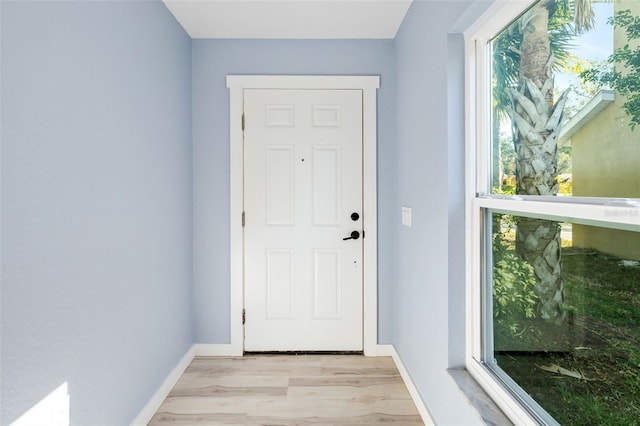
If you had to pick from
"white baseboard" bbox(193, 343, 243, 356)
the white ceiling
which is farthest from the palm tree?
"white baseboard" bbox(193, 343, 243, 356)

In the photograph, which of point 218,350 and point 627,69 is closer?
point 627,69

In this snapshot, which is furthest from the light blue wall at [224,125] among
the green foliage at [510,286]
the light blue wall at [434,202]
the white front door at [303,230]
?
the green foliage at [510,286]

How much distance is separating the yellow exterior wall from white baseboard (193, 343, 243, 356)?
2494 millimetres

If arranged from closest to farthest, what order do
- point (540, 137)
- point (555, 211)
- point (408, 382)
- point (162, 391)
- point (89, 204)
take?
point (555, 211) → point (540, 137) → point (89, 204) → point (162, 391) → point (408, 382)

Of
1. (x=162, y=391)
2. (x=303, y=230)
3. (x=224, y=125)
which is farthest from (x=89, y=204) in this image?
(x=303, y=230)

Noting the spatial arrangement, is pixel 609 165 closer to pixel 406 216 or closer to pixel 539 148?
pixel 539 148

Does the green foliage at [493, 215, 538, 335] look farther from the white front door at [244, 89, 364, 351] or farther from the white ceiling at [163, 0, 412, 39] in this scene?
the white ceiling at [163, 0, 412, 39]

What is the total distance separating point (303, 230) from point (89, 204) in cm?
163

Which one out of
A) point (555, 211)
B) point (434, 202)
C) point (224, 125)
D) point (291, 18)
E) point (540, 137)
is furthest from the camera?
point (224, 125)

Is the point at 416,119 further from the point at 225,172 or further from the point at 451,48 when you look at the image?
the point at 225,172

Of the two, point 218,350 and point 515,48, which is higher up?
point 515,48

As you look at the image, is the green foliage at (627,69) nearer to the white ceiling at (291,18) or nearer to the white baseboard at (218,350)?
the white ceiling at (291,18)

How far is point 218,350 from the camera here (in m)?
2.97

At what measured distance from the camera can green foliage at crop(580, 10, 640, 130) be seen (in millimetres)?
920
